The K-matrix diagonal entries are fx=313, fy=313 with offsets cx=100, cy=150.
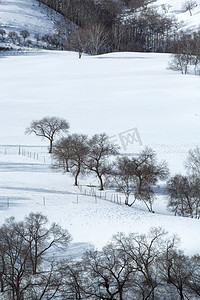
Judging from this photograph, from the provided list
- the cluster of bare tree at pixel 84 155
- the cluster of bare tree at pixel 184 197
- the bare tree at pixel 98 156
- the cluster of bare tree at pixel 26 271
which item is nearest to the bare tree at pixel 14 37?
the cluster of bare tree at pixel 84 155

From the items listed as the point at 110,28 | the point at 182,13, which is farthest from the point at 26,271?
the point at 182,13

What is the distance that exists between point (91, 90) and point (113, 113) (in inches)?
571

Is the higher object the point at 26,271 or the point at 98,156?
the point at 98,156

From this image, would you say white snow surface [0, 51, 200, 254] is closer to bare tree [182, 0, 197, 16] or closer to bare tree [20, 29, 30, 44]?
bare tree [20, 29, 30, 44]

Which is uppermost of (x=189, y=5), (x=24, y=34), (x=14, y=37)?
(x=189, y=5)

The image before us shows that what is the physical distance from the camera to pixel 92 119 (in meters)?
57.2

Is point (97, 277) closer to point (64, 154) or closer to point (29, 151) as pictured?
point (64, 154)

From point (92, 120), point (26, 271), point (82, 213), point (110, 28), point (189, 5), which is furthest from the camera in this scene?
point (189, 5)

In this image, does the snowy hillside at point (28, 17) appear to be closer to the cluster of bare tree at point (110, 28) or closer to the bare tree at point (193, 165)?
the cluster of bare tree at point (110, 28)

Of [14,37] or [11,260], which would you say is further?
[14,37]

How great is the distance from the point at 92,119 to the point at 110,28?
10703cm

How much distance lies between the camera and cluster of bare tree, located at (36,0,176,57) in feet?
374

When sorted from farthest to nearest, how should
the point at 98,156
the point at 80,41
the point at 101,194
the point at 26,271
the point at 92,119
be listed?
the point at 80,41, the point at 92,119, the point at 98,156, the point at 101,194, the point at 26,271

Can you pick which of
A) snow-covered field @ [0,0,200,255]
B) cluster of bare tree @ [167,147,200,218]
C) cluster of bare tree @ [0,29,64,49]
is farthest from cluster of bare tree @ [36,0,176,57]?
cluster of bare tree @ [167,147,200,218]
